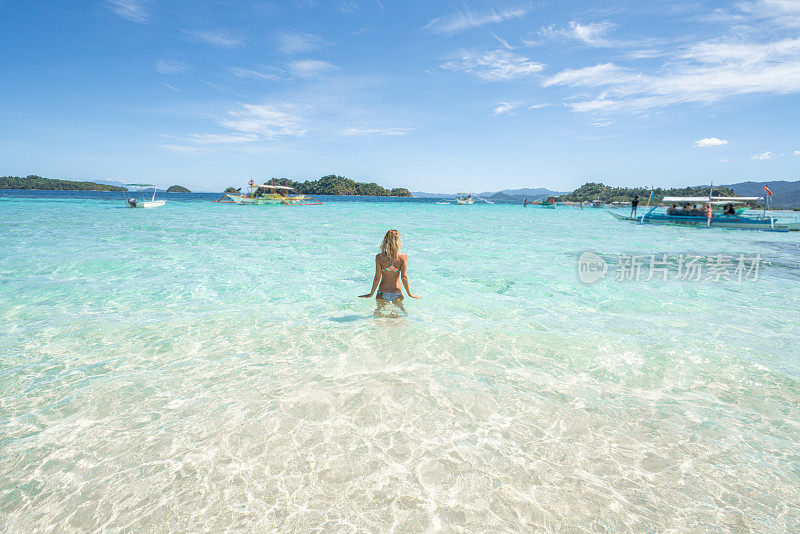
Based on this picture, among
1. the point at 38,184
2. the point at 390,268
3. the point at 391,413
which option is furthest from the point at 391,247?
the point at 38,184

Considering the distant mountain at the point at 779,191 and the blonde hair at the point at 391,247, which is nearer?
the blonde hair at the point at 391,247

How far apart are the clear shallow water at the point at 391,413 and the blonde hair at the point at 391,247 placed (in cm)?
148

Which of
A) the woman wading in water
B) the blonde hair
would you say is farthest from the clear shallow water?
the blonde hair

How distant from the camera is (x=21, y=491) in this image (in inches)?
118

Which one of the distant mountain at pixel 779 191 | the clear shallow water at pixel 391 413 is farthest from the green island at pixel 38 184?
the distant mountain at pixel 779 191

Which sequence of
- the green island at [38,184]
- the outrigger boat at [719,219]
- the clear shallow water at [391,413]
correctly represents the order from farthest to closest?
the green island at [38,184], the outrigger boat at [719,219], the clear shallow water at [391,413]

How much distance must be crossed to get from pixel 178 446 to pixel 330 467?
5.32ft

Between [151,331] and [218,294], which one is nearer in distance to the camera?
[151,331]


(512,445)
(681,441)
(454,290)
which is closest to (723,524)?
(681,441)

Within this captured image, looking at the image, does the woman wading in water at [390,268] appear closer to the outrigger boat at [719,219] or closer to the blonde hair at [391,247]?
the blonde hair at [391,247]

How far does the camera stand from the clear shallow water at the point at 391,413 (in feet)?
9.64

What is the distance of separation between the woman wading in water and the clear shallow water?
2.21 feet

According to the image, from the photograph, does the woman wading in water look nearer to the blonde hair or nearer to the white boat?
the blonde hair

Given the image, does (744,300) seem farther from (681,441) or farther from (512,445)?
(512,445)
